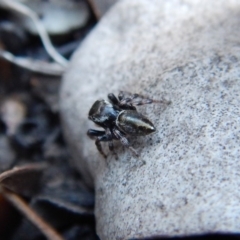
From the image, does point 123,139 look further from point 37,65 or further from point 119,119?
point 37,65

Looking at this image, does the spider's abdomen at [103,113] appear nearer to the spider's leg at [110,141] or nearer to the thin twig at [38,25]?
the spider's leg at [110,141]

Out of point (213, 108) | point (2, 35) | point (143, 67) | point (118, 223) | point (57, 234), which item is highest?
point (2, 35)

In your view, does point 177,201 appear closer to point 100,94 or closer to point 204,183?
point 204,183

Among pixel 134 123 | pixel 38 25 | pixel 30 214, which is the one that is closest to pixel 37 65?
pixel 38 25

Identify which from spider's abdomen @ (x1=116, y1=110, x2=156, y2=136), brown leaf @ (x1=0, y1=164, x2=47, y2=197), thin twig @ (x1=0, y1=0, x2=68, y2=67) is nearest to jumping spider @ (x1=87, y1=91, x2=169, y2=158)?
spider's abdomen @ (x1=116, y1=110, x2=156, y2=136)

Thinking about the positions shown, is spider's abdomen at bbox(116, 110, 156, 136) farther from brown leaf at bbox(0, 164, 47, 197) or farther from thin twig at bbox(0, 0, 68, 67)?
thin twig at bbox(0, 0, 68, 67)

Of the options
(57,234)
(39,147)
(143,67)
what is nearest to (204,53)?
(143,67)
